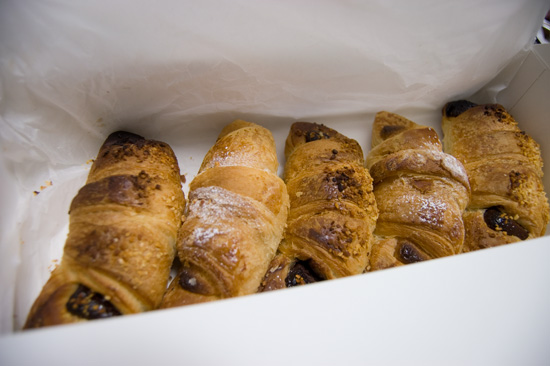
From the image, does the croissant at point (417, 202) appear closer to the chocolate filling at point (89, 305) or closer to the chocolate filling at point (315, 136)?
the chocolate filling at point (315, 136)

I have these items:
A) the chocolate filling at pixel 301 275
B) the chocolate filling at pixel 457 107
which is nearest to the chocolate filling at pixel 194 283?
the chocolate filling at pixel 301 275

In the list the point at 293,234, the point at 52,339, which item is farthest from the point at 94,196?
the point at 293,234

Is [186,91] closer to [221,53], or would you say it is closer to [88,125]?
[221,53]

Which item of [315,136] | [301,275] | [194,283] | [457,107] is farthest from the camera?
[457,107]

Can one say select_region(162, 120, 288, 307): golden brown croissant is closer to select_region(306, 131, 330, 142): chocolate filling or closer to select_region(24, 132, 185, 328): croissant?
select_region(24, 132, 185, 328): croissant

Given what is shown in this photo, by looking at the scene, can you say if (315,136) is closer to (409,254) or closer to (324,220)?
(324,220)

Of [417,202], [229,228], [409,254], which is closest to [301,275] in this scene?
[229,228]

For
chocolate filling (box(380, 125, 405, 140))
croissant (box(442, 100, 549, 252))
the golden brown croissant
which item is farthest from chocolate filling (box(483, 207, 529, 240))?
the golden brown croissant
